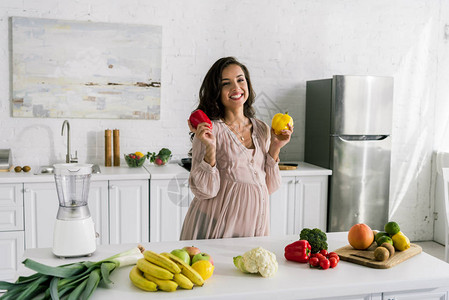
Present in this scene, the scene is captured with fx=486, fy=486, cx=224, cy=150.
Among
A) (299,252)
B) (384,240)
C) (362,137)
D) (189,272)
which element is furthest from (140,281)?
(362,137)

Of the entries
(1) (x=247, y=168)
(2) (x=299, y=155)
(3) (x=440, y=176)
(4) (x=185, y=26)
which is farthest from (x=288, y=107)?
(1) (x=247, y=168)

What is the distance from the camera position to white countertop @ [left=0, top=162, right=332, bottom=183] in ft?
12.1

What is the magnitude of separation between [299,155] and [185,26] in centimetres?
170

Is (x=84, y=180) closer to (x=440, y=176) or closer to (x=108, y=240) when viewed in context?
(x=108, y=240)

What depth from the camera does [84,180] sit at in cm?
205

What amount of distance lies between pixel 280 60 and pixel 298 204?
1449mm

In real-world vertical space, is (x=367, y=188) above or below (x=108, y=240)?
above

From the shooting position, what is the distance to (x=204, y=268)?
5.56 ft

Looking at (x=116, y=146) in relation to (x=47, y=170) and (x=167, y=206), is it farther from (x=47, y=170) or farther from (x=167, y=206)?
(x=167, y=206)

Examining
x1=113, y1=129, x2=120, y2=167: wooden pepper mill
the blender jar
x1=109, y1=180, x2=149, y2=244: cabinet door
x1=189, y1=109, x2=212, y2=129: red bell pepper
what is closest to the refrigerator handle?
x1=109, y1=180, x2=149, y2=244: cabinet door

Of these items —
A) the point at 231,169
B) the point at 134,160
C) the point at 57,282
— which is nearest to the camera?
the point at 57,282

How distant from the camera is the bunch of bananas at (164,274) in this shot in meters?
1.61

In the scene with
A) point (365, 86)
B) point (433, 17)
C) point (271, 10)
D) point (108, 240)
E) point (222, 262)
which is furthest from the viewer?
point (433, 17)

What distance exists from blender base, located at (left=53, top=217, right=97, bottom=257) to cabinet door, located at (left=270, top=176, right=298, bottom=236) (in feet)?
8.20
